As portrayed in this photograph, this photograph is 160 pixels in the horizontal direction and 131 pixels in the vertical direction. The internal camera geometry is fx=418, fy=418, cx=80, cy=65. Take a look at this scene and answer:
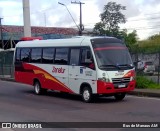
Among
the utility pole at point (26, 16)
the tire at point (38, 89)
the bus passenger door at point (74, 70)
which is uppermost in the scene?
the utility pole at point (26, 16)

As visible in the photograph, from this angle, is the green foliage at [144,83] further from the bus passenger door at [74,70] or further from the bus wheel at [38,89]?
the bus wheel at [38,89]

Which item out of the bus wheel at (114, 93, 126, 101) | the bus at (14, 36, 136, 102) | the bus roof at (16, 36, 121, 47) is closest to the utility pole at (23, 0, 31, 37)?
the bus roof at (16, 36, 121, 47)

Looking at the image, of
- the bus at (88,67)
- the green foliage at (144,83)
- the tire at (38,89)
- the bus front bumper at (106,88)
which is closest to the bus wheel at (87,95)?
the bus at (88,67)

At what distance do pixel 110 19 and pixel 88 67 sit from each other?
34.9m

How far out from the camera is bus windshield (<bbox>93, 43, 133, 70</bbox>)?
1645 centimetres

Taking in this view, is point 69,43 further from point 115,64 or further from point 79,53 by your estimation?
point 115,64

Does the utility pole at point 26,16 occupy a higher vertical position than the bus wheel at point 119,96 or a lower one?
higher

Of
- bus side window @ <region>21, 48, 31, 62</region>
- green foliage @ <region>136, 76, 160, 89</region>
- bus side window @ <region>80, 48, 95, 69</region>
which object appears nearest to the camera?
bus side window @ <region>80, 48, 95, 69</region>

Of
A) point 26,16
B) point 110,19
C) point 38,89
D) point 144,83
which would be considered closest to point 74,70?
point 38,89

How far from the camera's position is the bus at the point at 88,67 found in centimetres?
1638

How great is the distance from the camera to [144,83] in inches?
845

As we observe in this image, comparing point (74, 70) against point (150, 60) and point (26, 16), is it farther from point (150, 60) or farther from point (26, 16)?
point (26, 16)

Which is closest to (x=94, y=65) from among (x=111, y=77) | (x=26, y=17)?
→ (x=111, y=77)

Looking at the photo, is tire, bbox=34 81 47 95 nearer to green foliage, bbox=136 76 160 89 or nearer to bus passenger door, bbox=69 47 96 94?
bus passenger door, bbox=69 47 96 94
